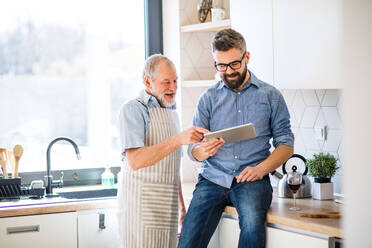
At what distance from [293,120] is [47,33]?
1.77 metres

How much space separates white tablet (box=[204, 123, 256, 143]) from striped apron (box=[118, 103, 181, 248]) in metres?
0.31

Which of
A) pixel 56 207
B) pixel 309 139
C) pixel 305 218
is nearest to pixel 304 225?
pixel 305 218

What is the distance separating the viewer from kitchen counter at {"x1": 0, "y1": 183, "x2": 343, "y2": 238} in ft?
8.00

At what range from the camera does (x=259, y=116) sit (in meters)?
2.77

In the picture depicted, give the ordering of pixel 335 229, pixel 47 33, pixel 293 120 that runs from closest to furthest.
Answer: pixel 335 229
pixel 293 120
pixel 47 33

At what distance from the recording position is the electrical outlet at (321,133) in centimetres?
327

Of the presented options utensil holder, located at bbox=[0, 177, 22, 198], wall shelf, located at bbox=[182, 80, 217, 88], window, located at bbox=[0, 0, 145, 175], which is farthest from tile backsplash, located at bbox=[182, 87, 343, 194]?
utensil holder, located at bbox=[0, 177, 22, 198]

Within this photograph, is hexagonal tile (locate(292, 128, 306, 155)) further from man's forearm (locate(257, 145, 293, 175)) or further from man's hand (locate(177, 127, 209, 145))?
man's hand (locate(177, 127, 209, 145))

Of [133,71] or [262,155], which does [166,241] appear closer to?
[262,155]

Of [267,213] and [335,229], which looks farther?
[267,213]

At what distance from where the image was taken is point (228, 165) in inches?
110

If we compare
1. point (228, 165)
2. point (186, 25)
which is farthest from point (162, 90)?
point (186, 25)

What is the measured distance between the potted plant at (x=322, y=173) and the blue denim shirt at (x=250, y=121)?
0.41 metres

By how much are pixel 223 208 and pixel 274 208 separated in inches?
9.7
